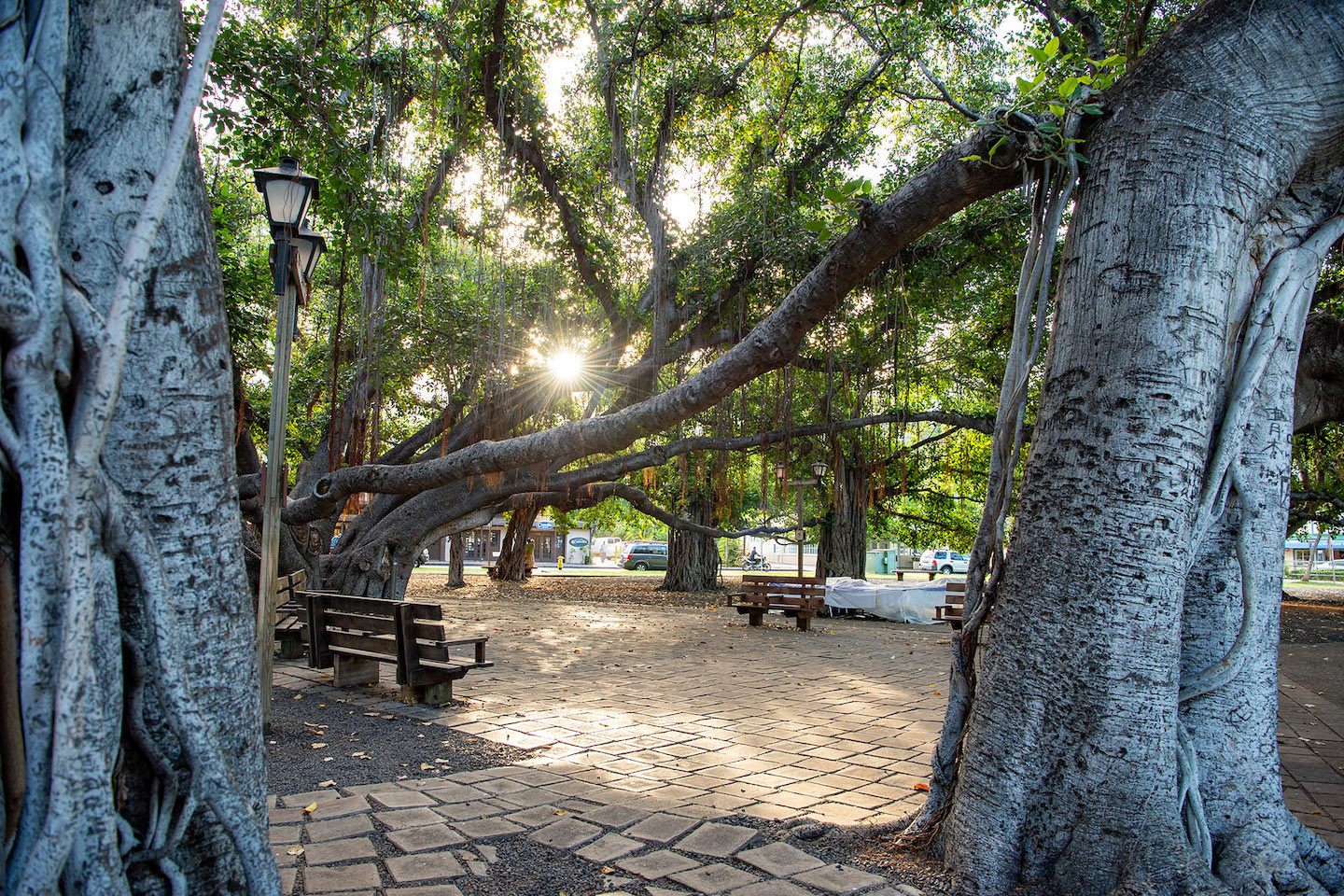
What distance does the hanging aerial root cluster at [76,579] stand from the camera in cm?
169

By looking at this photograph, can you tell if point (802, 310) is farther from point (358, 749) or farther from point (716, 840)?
point (358, 749)

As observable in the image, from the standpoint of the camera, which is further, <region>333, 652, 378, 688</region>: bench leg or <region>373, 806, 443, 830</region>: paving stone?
<region>333, 652, 378, 688</region>: bench leg

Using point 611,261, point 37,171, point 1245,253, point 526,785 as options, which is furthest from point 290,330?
point 611,261

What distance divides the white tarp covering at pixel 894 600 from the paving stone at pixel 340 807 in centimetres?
1237

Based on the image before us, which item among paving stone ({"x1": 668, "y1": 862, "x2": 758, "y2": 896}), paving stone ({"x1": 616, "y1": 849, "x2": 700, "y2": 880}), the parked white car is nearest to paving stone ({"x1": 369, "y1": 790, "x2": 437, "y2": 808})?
Answer: paving stone ({"x1": 616, "y1": 849, "x2": 700, "y2": 880})

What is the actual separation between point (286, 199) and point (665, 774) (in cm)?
419

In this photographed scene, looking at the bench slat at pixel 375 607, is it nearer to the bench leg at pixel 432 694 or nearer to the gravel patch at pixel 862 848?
the bench leg at pixel 432 694

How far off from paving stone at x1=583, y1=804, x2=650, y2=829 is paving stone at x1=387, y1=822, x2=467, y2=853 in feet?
1.85

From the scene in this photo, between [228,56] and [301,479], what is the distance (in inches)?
287

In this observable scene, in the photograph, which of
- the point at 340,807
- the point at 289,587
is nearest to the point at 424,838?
the point at 340,807

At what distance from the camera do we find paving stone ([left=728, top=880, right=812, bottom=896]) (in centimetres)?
274

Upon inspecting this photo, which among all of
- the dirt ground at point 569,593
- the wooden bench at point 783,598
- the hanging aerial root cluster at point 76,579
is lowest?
the dirt ground at point 569,593

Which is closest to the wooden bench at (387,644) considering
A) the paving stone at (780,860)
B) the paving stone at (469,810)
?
the paving stone at (469,810)

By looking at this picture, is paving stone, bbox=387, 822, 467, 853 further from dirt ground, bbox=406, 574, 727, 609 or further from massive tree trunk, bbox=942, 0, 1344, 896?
dirt ground, bbox=406, 574, 727, 609
